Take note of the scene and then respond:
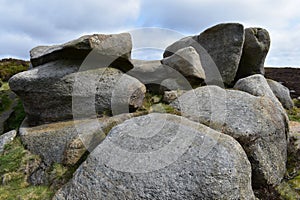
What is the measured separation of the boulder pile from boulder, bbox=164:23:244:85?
0.17ft

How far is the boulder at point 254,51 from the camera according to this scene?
57.5 feet

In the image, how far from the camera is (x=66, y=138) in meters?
10.7

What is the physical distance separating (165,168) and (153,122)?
1764 mm

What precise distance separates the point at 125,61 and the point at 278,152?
23.5 ft

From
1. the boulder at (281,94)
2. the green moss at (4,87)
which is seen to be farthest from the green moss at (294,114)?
the green moss at (4,87)

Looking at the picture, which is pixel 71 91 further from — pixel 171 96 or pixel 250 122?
pixel 250 122

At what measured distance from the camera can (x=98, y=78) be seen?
1205 cm

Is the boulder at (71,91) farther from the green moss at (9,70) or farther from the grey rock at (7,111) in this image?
the green moss at (9,70)

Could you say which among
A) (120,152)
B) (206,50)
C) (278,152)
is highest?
(206,50)

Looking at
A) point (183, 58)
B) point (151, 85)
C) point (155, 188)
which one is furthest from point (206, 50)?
point (155, 188)

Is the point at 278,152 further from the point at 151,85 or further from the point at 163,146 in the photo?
the point at 151,85

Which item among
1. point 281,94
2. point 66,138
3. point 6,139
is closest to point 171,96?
point 66,138

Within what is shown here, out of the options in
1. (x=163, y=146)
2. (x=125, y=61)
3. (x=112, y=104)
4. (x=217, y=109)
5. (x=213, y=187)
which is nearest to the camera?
(x=213, y=187)

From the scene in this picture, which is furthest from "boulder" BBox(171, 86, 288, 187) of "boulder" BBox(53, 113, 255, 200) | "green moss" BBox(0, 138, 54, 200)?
"green moss" BBox(0, 138, 54, 200)
